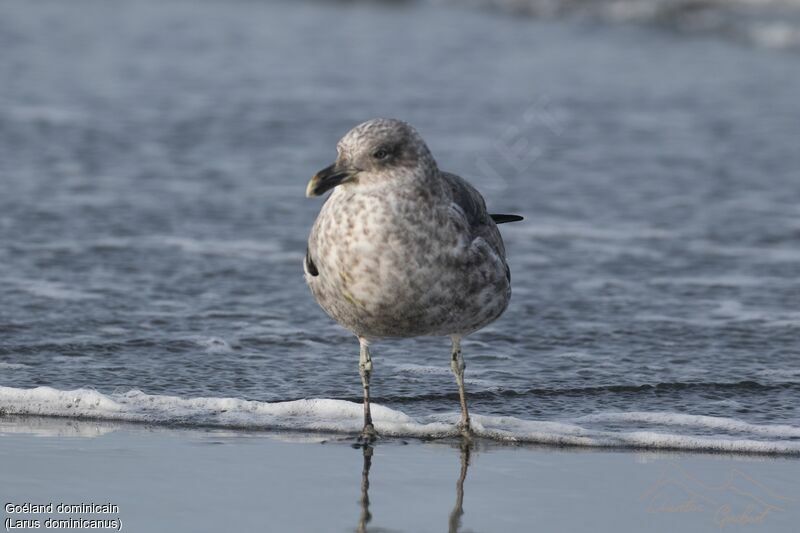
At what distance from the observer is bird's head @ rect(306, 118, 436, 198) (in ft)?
21.6

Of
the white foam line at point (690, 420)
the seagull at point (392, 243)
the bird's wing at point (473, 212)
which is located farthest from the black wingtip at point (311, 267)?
the white foam line at point (690, 420)

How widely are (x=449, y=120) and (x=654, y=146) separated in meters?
2.63

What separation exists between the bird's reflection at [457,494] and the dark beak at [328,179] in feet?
4.49

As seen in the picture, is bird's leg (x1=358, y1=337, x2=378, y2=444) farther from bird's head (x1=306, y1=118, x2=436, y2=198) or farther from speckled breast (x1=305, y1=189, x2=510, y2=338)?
bird's head (x1=306, y1=118, x2=436, y2=198)

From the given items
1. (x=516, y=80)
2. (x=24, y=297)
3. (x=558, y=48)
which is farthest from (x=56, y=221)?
(x=558, y=48)

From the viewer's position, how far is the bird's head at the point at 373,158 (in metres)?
6.58

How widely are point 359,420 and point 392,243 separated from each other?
4.67 feet

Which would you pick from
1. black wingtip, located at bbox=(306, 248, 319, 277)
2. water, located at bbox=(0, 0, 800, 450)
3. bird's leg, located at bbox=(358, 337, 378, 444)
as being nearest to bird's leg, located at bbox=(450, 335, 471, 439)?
water, located at bbox=(0, 0, 800, 450)

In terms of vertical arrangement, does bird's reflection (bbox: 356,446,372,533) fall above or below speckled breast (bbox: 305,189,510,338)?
Result: below

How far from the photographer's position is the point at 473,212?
718 centimetres

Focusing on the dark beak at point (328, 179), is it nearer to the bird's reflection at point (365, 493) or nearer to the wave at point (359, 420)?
the bird's reflection at point (365, 493)

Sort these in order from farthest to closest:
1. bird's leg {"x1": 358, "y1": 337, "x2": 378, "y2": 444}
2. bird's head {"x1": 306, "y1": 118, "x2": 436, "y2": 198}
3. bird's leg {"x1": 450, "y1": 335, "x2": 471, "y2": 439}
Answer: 1. bird's leg {"x1": 450, "y1": 335, "x2": 471, "y2": 439}
2. bird's leg {"x1": 358, "y1": 337, "x2": 378, "y2": 444}
3. bird's head {"x1": 306, "y1": 118, "x2": 436, "y2": 198}

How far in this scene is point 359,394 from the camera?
26.2ft

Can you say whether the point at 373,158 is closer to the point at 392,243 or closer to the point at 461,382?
the point at 392,243
